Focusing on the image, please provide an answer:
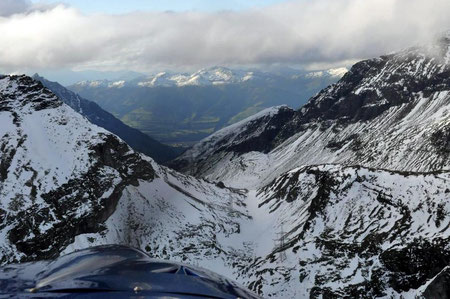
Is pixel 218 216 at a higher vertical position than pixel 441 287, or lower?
lower

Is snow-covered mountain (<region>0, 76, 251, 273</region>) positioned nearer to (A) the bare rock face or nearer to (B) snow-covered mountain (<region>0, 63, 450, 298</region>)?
(B) snow-covered mountain (<region>0, 63, 450, 298</region>)

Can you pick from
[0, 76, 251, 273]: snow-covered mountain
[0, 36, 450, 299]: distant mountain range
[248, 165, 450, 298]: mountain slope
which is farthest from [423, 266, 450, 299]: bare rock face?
[0, 76, 251, 273]: snow-covered mountain

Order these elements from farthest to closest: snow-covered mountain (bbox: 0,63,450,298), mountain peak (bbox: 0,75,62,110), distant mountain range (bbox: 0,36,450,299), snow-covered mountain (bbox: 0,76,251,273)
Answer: mountain peak (bbox: 0,75,62,110), snow-covered mountain (bbox: 0,76,251,273), snow-covered mountain (bbox: 0,63,450,298), distant mountain range (bbox: 0,36,450,299)

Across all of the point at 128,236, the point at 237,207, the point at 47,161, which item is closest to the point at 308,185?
the point at 237,207

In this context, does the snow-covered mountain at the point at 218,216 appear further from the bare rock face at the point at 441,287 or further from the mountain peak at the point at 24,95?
the mountain peak at the point at 24,95

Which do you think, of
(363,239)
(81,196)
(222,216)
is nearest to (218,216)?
(222,216)

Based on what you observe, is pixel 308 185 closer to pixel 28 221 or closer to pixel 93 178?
pixel 93 178

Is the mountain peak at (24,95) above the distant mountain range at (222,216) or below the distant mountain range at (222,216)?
above

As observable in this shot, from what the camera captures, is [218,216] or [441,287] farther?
[218,216]

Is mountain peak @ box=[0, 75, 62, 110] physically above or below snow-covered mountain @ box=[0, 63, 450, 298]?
above

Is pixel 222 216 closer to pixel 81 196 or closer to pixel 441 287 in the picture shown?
pixel 81 196

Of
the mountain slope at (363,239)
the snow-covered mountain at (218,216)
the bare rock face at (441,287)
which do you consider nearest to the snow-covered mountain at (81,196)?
the snow-covered mountain at (218,216)
